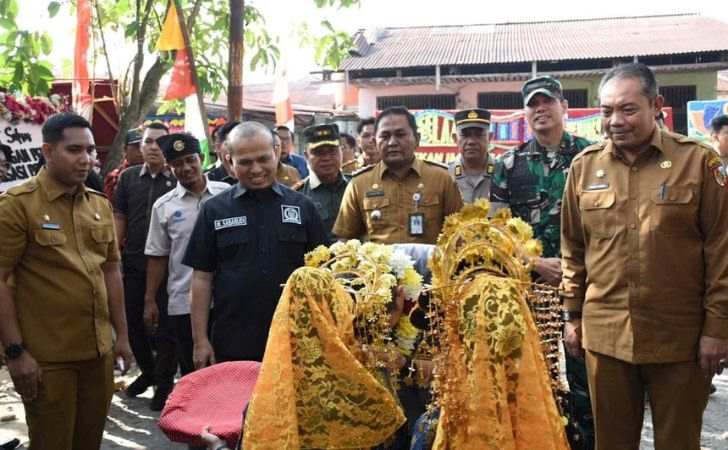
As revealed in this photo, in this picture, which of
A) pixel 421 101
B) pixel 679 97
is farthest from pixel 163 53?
pixel 679 97

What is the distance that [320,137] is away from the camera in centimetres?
539


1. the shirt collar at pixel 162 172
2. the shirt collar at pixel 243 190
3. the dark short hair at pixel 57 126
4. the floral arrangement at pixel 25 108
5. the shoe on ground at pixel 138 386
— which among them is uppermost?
the floral arrangement at pixel 25 108

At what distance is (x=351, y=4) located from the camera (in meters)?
6.51

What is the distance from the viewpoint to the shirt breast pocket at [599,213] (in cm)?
307

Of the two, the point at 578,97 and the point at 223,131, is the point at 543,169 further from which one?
the point at 578,97

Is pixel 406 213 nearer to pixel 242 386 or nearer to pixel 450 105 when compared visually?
pixel 242 386

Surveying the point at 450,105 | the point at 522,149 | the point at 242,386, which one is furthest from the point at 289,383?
the point at 450,105

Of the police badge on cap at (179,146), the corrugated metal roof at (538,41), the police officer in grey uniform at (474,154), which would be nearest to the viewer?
the police badge on cap at (179,146)

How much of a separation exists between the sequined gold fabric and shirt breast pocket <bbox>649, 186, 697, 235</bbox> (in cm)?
128

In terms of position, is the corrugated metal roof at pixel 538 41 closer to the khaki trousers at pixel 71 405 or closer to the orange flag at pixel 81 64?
the orange flag at pixel 81 64

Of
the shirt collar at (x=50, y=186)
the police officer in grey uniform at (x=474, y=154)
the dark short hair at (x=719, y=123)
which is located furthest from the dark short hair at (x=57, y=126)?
the dark short hair at (x=719, y=123)

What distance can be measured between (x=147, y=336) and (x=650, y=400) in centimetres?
408

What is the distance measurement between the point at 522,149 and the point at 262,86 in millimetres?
26570

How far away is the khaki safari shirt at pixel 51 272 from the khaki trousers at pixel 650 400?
2195 mm
